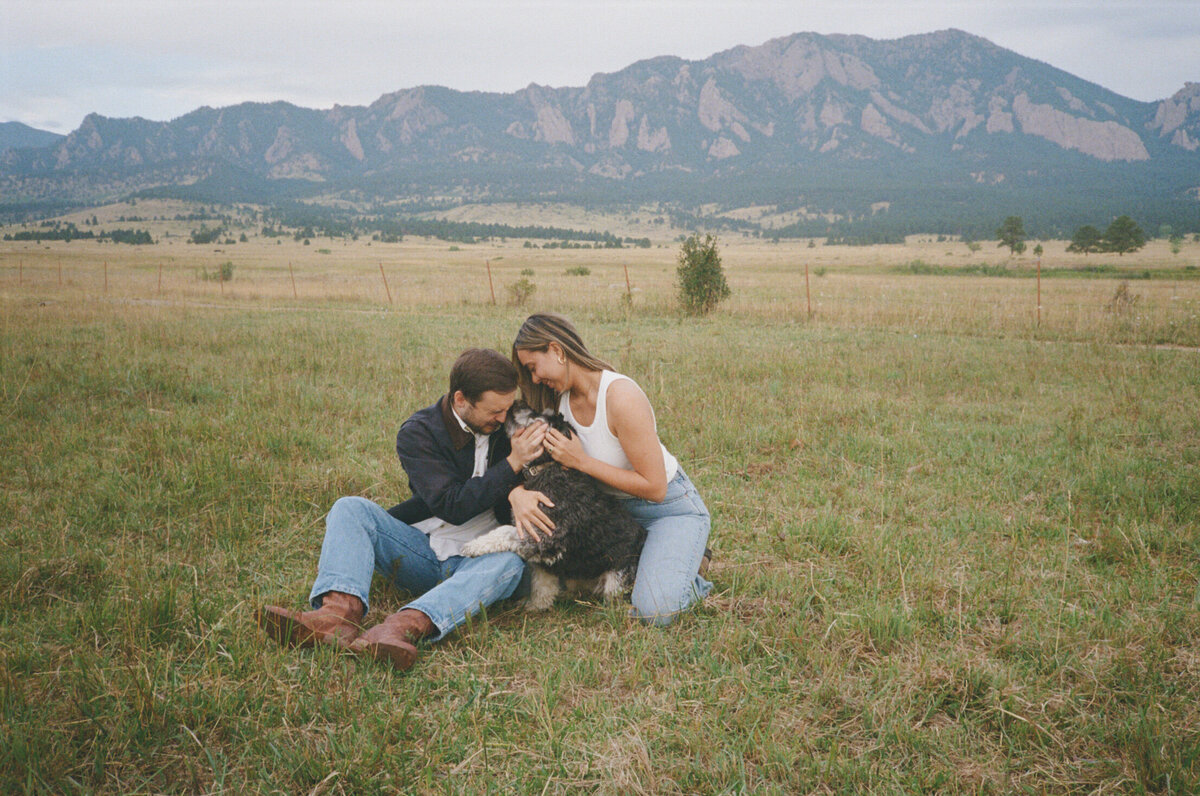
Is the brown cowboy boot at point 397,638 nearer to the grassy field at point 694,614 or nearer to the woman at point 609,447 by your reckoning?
the grassy field at point 694,614

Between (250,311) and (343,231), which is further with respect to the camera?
(343,231)

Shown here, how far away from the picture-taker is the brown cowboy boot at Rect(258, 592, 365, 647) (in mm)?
3109

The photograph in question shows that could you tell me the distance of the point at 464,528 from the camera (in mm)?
3936

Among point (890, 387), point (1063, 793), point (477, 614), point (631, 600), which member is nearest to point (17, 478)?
point (477, 614)

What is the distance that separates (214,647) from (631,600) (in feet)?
7.32

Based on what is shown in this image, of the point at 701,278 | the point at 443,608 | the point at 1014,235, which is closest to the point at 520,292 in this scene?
the point at 701,278

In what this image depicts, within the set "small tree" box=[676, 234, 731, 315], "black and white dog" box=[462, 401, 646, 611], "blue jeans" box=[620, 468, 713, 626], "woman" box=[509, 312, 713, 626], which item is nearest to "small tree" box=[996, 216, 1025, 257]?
"small tree" box=[676, 234, 731, 315]

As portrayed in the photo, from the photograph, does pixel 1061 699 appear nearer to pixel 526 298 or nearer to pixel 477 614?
pixel 477 614

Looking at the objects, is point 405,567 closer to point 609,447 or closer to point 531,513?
point 531,513

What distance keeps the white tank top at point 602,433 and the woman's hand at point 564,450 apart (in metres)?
0.22

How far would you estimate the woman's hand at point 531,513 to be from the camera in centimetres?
340

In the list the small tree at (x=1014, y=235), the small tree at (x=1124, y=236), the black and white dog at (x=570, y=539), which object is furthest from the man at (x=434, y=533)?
the small tree at (x=1014, y=235)

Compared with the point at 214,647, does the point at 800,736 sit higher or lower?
lower

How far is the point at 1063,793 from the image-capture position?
2420mm
